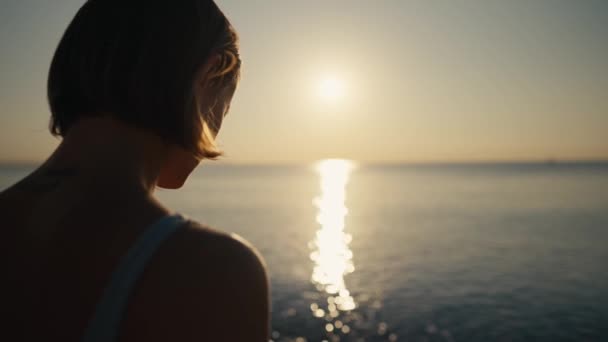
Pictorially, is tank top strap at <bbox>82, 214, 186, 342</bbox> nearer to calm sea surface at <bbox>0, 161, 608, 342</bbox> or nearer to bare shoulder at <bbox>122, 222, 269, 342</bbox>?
bare shoulder at <bbox>122, 222, 269, 342</bbox>

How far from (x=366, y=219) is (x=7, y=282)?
51014 mm

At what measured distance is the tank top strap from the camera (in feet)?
3.31

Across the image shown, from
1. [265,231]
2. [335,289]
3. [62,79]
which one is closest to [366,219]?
[265,231]

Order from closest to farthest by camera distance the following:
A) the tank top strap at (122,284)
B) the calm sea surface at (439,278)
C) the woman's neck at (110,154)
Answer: the tank top strap at (122,284)
the woman's neck at (110,154)
the calm sea surface at (439,278)

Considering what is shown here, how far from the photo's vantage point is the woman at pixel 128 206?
40.5 inches

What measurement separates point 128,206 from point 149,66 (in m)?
0.45

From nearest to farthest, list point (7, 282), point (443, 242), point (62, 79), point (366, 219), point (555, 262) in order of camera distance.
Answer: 1. point (7, 282)
2. point (62, 79)
3. point (555, 262)
4. point (443, 242)
5. point (366, 219)

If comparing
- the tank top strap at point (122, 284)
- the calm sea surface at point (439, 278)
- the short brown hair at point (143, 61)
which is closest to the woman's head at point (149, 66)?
the short brown hair at point (143, 61)

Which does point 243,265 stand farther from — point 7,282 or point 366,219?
point 366,219

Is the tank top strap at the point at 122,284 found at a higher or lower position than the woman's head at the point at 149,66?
lower

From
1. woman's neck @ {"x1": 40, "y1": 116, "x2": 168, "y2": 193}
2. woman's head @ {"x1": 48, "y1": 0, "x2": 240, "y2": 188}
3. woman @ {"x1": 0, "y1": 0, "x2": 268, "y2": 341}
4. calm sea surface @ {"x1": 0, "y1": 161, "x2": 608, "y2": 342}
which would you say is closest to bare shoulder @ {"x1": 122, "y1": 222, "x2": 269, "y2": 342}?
woman @ {"x1": 0, "y1": 0, "x2": 268, "y2": 341}

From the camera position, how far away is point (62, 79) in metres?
Answer: 1.43

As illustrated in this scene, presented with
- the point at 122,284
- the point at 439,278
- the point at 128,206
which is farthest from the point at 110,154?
the point at 439,278

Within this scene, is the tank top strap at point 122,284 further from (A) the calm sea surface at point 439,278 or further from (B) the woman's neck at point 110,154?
(A) the calm sea surface at point 439,278
